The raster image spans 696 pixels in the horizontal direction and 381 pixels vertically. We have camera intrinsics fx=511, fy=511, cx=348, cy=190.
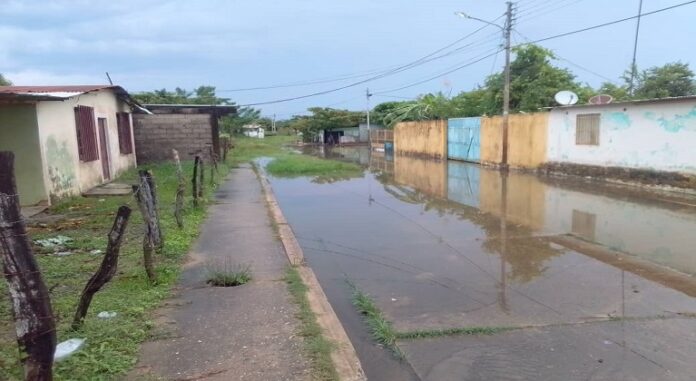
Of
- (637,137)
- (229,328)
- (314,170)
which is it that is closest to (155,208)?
(229,328)

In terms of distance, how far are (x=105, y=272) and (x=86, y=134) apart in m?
11.1

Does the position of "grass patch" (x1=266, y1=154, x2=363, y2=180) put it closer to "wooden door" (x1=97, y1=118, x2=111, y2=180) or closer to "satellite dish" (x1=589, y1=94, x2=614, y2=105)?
"wooden door" (x1=97, y1=118, x2=111, y2=180)

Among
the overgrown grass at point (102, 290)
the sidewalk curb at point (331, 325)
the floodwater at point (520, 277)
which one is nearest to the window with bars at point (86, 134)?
the overgrown grass at point (102, 290)

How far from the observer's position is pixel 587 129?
16953mm

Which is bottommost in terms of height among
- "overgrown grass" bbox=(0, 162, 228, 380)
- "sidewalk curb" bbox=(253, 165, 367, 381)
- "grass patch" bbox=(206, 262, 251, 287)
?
"sidewalk curb" bbox=(253, 165, 367, 381)

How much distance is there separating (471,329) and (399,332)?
67cm

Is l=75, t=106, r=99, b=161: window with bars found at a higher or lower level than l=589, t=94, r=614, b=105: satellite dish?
lower

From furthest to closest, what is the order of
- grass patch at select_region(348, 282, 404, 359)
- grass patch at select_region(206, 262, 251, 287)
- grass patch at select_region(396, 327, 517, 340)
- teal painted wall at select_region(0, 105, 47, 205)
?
teal painted wall at select_region(0, 105, 47, 205) → grass patch at select_region(206, 262, 251, 287) → grass patch at select_region(396, 327, 517, 340) → grass patch at select_region(348, 282, 404, 359)

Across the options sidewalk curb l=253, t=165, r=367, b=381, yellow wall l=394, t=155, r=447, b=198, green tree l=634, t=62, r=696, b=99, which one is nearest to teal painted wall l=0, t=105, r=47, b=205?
sidewalk curb l=253, t=165, r=367, b=381

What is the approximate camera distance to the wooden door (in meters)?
15.7

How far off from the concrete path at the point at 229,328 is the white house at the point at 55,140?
536 centimetres

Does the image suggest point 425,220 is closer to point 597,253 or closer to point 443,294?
point 597,253

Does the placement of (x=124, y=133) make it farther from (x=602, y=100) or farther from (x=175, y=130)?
(x=602, y=100)

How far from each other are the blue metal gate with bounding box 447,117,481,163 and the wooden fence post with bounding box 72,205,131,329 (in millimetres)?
20921
